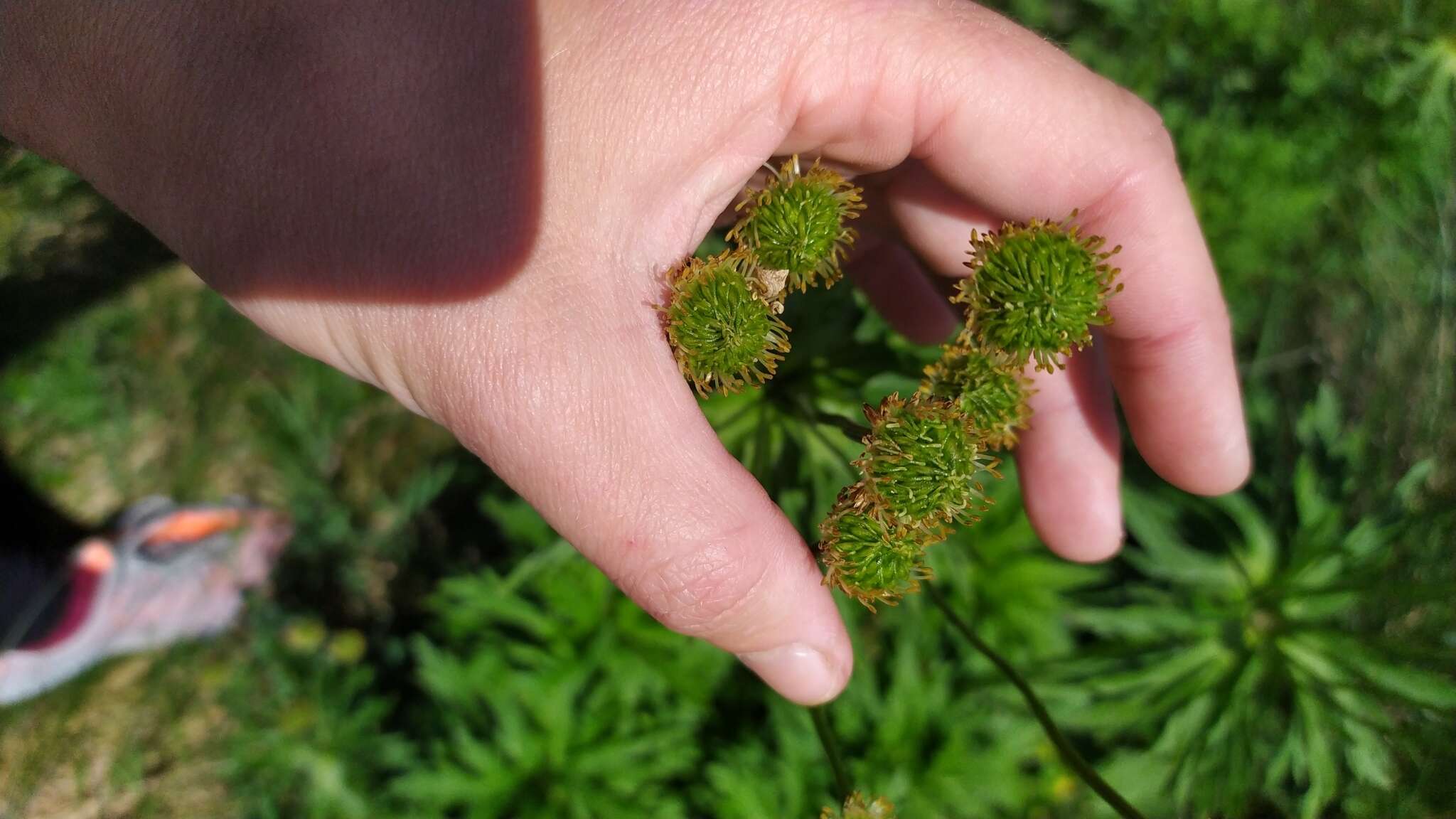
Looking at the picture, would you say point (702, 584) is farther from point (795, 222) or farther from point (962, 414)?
point (795, 222)

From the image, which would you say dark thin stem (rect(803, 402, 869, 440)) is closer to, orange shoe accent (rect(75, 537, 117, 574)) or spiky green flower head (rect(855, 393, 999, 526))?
spiky green flower head (rect(855, 393, 999, 526))

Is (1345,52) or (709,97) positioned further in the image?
(1345,52)

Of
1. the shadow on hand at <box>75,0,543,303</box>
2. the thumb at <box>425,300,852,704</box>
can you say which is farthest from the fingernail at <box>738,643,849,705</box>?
the shadow on hand at <box>75,0,543,303</box>

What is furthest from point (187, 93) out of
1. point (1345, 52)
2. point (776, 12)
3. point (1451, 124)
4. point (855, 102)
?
point (1451, 124)

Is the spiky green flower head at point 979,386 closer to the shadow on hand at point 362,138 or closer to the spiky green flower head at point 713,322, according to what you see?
the spiky green flower head at point 713,322

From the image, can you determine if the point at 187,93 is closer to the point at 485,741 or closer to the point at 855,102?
the point at 855,102

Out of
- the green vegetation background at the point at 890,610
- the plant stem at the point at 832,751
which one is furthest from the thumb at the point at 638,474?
the green vegetation background at the point at 890,610
